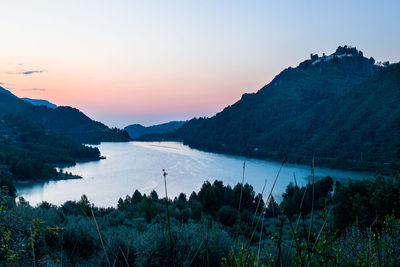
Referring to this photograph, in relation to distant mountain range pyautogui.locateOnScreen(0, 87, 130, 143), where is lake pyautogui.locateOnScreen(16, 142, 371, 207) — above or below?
below

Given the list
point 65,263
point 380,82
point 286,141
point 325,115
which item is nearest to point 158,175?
point 286,141

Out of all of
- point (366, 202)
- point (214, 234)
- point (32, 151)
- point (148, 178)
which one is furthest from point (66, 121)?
point (214, 234)

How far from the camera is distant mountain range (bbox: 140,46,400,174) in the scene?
1593 inches

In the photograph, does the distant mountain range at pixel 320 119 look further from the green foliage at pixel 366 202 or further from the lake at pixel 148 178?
the green foliage at pixel 366 202

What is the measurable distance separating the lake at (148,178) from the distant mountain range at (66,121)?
121ft

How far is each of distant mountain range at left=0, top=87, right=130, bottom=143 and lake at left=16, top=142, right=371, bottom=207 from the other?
121ft

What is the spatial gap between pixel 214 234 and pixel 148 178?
30533 millimetres

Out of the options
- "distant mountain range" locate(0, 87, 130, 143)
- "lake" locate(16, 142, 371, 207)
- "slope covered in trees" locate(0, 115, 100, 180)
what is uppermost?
"distant mountain range" locate(0, 87, 130, 143)

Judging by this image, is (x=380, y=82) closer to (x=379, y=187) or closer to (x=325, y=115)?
(x=325, y=115)

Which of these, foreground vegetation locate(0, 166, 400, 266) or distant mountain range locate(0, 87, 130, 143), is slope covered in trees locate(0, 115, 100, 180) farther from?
foreground vegetation locate(0, 166, 400, 266)

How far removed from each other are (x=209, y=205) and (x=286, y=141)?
35978 millimetres

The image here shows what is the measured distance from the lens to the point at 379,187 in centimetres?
906

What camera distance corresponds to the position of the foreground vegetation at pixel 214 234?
114cm

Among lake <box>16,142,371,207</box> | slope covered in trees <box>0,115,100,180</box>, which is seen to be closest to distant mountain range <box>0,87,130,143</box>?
slope covered in trees <box>0,115,100,180</box>
